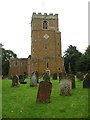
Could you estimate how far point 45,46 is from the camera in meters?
71.4

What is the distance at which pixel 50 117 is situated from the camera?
32.4ft

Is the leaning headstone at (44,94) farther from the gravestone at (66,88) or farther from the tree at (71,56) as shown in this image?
the tree at (71,56)

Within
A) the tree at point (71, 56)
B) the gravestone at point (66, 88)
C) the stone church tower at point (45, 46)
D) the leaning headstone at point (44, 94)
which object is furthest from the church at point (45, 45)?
the leaning headstone at point (44, 94)

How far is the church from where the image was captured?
70188mm

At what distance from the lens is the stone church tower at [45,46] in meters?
70.2

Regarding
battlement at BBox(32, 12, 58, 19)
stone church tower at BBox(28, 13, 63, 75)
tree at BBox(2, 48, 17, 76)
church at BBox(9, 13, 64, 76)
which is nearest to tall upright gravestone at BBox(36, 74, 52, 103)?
church at BBox(9, 13, 64, 76)

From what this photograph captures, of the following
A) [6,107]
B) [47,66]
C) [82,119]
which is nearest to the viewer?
[82,119]

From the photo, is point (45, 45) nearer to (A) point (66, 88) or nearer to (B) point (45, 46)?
(B) point (45, 46)

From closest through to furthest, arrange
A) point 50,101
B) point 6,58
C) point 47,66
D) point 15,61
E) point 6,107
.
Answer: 1. point 6,107
2. point 50,101
3. point 47,66
4. point 15,61
5. point 6,58

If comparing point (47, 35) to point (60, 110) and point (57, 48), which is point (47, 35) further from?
point (60, 110)

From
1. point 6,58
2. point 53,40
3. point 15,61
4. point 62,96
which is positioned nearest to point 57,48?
point 53,40

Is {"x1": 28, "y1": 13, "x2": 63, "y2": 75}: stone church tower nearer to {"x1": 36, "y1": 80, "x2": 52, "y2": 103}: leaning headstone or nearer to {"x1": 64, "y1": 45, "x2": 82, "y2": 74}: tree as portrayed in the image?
{"x1": 64, "y1": 45, "x2": 82, "y2": 74}: tree

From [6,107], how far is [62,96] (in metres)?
3.80

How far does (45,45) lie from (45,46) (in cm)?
24
